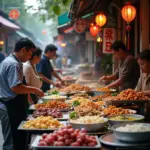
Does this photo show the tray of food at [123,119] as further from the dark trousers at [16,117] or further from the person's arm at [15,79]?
the dark trousers at [16,117]

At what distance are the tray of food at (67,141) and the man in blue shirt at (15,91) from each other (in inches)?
85.4

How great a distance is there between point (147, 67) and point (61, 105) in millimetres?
1854

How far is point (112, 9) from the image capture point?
14.0m

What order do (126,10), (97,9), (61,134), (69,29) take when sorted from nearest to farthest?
(61,134)
(126,10)
(97,9)
(69,29)

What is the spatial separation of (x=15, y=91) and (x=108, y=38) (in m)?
7.86

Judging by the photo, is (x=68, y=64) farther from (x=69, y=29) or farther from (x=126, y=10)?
(x=126, y=10)

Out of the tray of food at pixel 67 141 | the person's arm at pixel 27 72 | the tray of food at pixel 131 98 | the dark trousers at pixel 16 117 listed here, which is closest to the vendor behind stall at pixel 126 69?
the tray of food at pixel 131 98

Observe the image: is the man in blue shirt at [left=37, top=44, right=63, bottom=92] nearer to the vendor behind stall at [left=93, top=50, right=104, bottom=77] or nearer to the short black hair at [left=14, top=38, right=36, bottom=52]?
the short black hair at [left=14, top=38, right=36, bottom=52]

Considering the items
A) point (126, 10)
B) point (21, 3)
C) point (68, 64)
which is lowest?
point (68, 64)

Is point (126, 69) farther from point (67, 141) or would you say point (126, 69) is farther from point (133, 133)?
point (67, 141)

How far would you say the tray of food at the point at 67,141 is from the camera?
12.8ft

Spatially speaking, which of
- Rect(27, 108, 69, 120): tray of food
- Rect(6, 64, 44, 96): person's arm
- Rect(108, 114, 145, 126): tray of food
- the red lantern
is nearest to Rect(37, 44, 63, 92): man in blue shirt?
the red lantern

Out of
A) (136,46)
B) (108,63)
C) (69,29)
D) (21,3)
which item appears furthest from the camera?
(21,3)

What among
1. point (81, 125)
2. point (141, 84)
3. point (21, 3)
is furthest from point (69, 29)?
point (21, 3)
